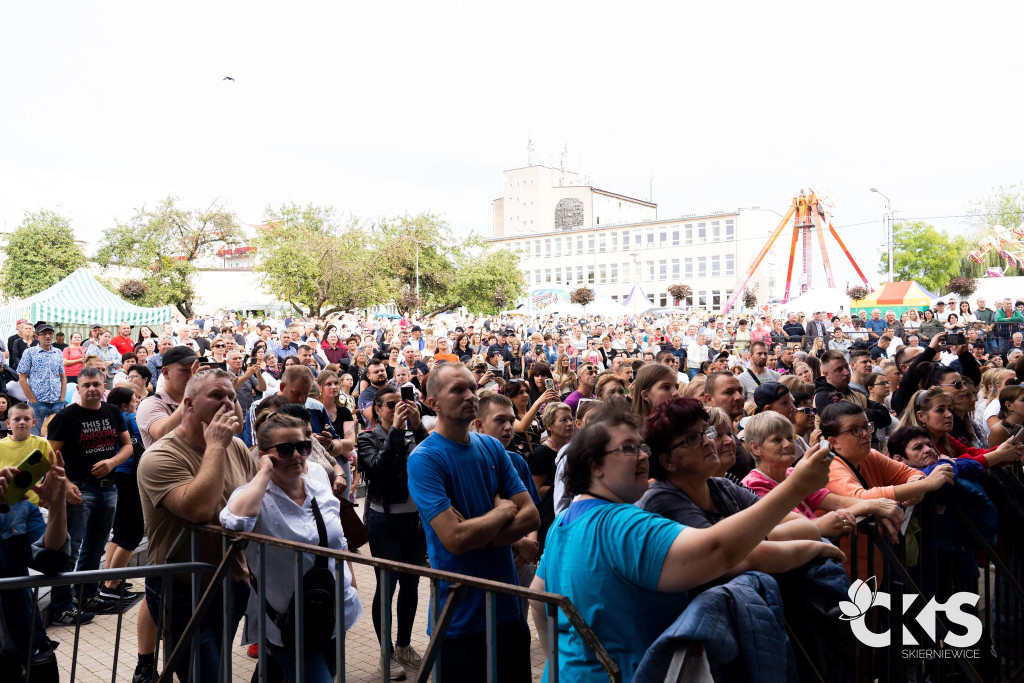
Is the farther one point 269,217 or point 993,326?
point 269,217

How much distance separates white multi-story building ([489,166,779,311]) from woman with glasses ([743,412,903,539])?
264 feet

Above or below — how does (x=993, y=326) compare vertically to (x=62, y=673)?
above

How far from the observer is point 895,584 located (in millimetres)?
3596

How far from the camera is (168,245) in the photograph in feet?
157

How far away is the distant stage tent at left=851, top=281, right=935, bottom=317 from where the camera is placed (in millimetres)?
34250

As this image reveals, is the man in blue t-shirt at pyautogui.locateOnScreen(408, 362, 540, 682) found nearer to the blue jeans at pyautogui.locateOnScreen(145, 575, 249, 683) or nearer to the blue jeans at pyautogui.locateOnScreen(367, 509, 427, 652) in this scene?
the blue jeans at pyautogui.locateOnScreen(145, 575, 249, 683)

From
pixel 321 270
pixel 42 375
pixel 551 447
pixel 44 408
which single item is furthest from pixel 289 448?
pixel 321 270

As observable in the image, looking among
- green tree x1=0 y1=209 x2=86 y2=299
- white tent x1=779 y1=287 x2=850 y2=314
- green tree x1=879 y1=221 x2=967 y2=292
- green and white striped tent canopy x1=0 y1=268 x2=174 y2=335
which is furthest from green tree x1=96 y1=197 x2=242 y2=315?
green tree x1=879 y1=221 x2=967 y2=292

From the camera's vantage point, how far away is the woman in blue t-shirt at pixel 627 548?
2.07 m

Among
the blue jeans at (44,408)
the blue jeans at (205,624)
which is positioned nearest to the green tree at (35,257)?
the blue jeans at (44,408)

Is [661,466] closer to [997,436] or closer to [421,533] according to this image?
[421,533]

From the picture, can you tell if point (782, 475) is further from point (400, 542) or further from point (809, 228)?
point (809, 228)

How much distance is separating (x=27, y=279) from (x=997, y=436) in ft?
155

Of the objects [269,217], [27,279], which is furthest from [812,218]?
[27,279]
